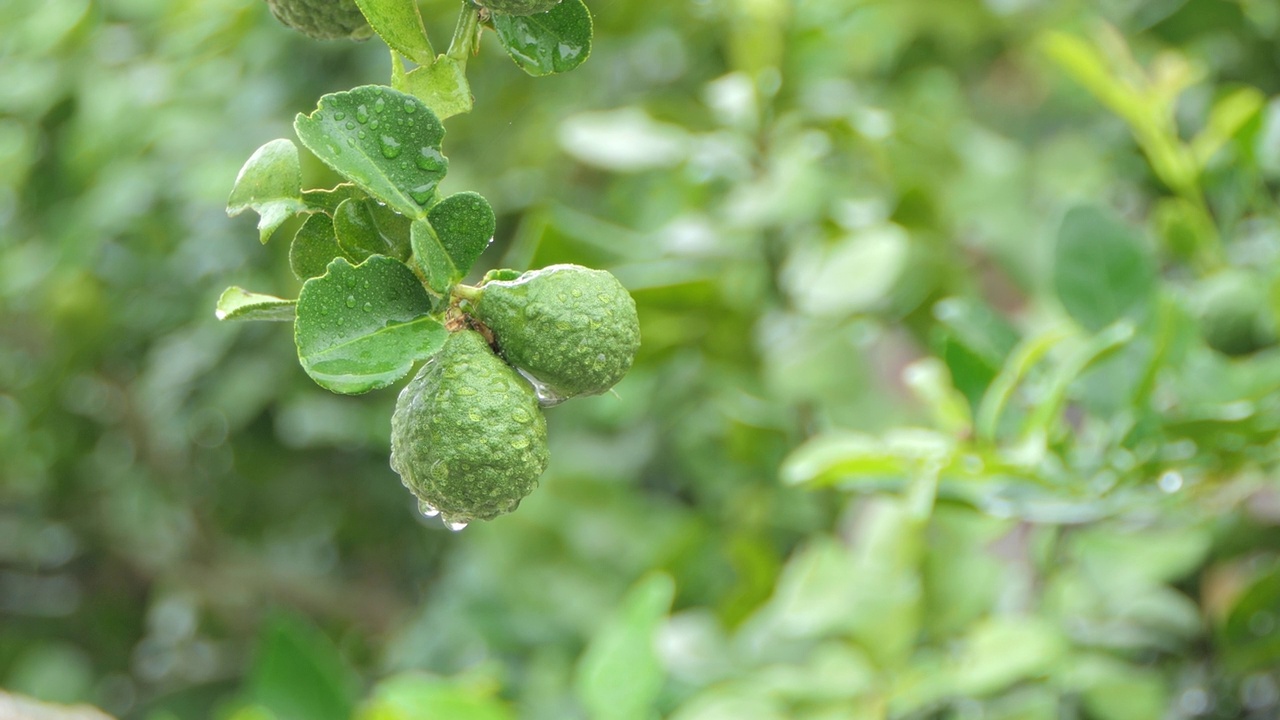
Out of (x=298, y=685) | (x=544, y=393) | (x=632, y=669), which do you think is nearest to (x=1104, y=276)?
(x=632, y=669)

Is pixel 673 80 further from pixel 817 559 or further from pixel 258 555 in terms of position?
pixel 258 555

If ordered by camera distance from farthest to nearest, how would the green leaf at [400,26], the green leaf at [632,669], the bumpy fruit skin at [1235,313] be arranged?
the bumpy fruit skin at [1235,313]
the green leaf at [632,669]
the green leaf at [400,26]

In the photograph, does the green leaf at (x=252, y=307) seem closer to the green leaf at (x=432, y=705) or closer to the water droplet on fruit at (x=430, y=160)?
the water droplet on fruit at (x=430, y=160)

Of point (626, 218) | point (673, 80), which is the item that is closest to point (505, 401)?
point (626, 218)

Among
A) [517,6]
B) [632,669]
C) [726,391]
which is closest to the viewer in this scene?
[517,6]

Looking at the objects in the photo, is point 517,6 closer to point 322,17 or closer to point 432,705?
point 322,17

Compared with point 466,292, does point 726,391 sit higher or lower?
lower

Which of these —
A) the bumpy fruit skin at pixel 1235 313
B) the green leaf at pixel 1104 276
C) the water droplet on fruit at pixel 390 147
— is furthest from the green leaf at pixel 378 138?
the bumpy fruit skin at pixel 1235 313
